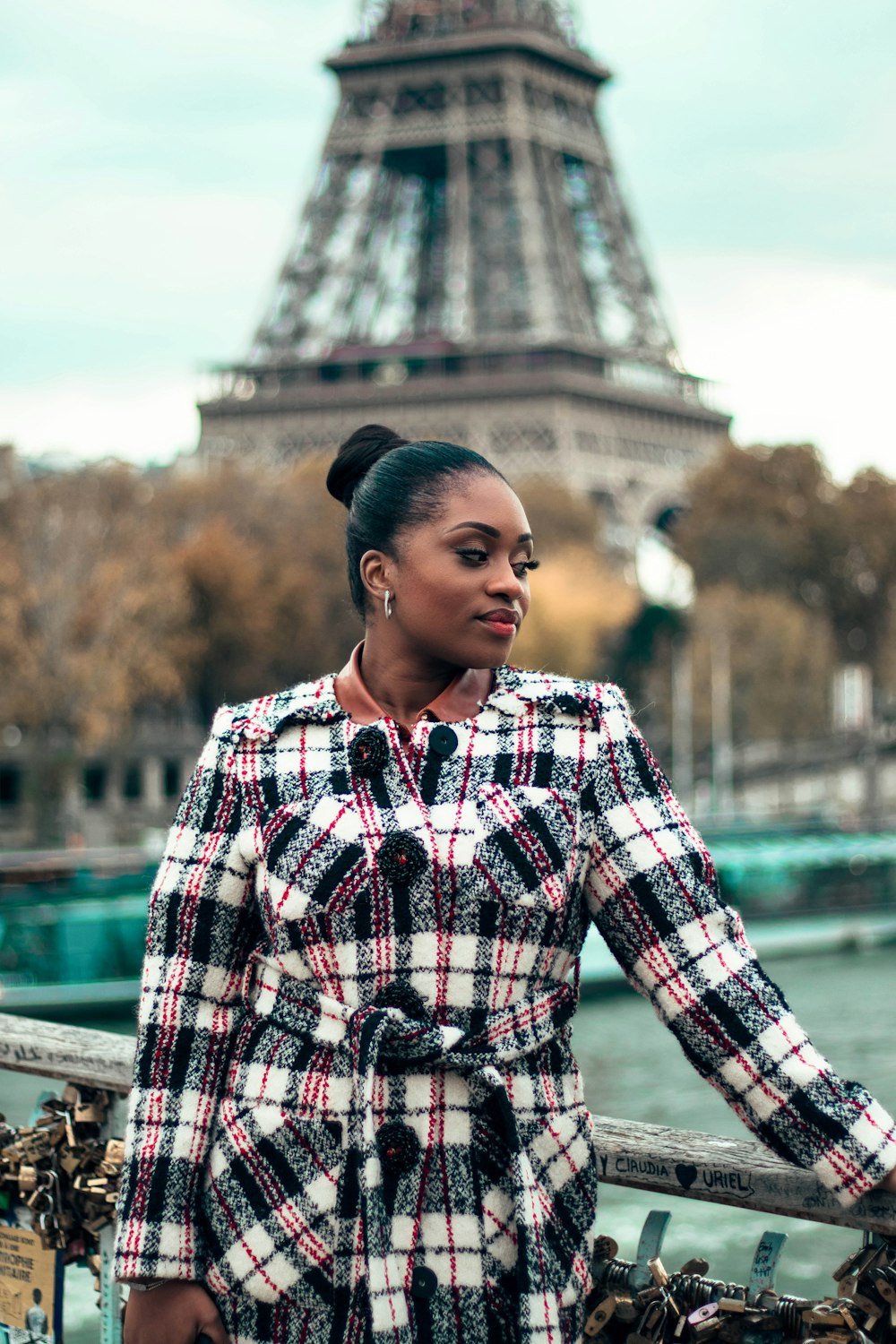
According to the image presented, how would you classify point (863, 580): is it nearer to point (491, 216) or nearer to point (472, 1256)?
point (491, 216)

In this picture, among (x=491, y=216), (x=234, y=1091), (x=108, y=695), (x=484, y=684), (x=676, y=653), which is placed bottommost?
(x=234, y=1091)

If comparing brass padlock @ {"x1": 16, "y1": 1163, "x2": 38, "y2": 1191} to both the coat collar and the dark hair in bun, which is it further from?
the dark hair in bun

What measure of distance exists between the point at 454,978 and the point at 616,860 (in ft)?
0.82

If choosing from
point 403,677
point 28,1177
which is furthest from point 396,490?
point 28,1177

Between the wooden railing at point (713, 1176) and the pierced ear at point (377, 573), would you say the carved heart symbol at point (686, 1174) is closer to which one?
the wooden railing at point (713, 1176)

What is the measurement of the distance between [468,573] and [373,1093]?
631 mm

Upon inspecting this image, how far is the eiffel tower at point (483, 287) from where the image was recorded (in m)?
51.7

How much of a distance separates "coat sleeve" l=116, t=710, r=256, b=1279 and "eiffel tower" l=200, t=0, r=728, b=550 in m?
48.3

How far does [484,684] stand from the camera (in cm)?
247

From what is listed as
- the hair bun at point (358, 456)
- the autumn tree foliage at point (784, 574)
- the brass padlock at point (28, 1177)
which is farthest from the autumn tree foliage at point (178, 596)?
the hair bun at point (358, 456)

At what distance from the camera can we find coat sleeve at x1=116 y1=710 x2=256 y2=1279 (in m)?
2.32

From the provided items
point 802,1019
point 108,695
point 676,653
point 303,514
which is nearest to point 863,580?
point 676,653

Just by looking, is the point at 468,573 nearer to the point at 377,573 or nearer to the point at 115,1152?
the point at 377,573

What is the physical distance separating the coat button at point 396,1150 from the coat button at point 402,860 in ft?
0.93
